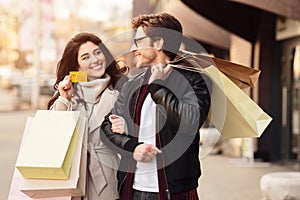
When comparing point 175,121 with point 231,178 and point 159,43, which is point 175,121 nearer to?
point 159,43

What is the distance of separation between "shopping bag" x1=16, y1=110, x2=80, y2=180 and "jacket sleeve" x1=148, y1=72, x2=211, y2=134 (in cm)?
54

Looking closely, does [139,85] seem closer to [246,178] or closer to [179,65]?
[179,65]

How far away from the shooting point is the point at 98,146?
3.07 m

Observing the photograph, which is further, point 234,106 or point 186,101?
point 234,106

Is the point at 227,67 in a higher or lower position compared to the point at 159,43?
lower

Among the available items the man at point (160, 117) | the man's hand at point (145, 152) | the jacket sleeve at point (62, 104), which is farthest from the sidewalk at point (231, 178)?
the man's hand at point (145, 152)

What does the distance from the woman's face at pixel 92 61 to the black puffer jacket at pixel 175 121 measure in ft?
1.08

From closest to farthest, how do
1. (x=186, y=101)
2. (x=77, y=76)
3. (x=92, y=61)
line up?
(x=186, y=101), (x=77, y=76), (x=92, y=61)

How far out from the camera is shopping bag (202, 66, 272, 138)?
8.87 feet

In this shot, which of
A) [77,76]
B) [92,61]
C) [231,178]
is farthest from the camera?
[231,178]

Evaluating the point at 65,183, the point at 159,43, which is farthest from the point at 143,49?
the point at 65,183

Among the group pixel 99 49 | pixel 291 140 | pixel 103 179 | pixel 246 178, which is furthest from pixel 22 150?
pixel 291 140

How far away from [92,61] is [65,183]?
0.74m

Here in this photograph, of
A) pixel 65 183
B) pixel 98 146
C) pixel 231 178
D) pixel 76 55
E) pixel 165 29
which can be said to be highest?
pixel 165 29
